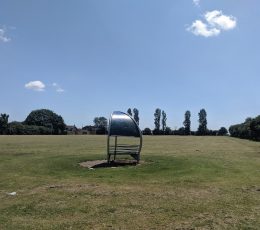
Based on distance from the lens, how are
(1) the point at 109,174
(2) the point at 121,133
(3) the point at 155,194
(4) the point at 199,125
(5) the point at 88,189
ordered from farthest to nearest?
(4) the point at 199,125, (2) the point at 121,133, (1) the point at 109,174, (5) the point at 88,189, (3) the point at 155,194

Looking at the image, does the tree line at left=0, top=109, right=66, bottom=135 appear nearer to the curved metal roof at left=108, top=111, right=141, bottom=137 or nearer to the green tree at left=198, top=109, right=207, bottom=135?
the green tree at left=198, top=109, right=207, bottom=135

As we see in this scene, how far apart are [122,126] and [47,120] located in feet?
452

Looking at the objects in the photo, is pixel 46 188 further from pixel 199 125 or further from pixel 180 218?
pixel 199 125

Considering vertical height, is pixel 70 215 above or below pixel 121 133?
below

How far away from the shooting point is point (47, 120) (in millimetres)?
159750

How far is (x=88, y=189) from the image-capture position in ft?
49.0

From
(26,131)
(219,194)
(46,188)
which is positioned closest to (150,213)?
(219,194)

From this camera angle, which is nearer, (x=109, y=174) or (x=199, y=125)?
(x=109, y=174)

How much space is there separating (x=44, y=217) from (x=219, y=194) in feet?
19.4

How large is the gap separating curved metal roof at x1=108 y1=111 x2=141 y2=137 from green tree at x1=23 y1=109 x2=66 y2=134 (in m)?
132

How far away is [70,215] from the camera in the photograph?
1115cm

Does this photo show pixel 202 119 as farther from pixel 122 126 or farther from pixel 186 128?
pixel 122 126

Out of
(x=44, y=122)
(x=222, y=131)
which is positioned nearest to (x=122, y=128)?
(x=44, y=122)

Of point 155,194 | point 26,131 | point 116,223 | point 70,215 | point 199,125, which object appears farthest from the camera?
point 199,125
